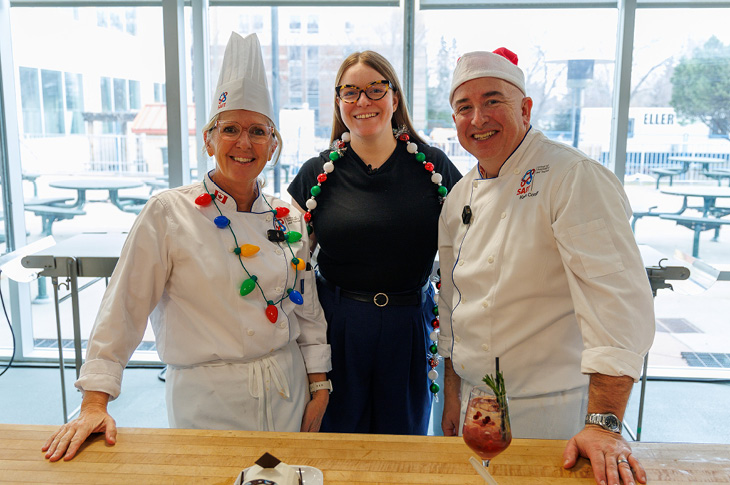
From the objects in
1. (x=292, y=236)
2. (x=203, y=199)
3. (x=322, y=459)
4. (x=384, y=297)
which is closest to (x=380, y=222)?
(x=384, y=297)

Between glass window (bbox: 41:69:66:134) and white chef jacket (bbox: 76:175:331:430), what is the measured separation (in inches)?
107

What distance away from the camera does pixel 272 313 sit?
1.65 m

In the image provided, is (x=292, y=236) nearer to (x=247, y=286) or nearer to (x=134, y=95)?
(x=247, y=286)

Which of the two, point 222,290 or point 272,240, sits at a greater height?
point 272,240

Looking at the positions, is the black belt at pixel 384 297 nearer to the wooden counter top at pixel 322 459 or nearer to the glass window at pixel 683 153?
the wooden counter top at pixel 322 459

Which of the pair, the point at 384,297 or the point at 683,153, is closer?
the point at 384,297

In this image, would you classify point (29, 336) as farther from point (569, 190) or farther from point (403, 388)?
point (569, 190)

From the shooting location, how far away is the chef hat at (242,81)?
171 cm

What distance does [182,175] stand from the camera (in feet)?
12.1

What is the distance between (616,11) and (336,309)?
267cm

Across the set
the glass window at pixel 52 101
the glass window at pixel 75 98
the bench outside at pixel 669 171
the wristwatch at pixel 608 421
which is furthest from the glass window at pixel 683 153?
the glass window at pixel 52 101

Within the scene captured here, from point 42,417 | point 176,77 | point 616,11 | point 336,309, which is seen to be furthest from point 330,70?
point 42,417

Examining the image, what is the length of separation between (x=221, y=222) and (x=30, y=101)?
299cm

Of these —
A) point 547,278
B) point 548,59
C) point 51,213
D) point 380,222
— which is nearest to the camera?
point 547,278
